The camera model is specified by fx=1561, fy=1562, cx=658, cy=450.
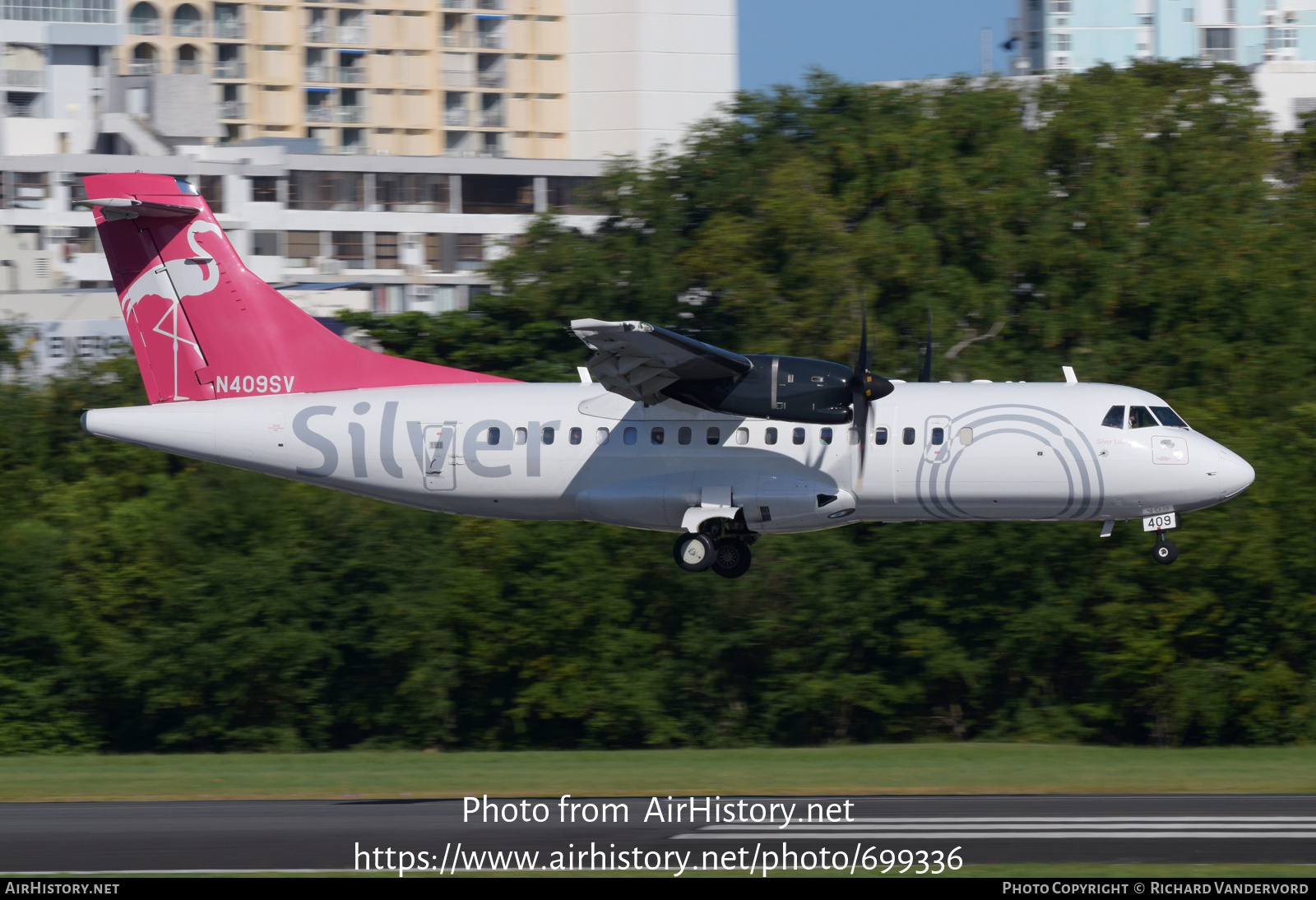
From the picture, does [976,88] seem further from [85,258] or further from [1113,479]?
[85,258]

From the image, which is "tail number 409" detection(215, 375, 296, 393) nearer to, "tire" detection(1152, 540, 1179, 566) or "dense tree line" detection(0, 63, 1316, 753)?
"dense tree line" detection(0, 63, 1316, 753)

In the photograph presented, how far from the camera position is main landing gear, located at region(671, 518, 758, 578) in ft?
67.6

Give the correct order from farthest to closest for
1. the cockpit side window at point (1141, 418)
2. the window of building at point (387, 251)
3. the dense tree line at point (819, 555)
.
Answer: the window of building at point (387, 251) < the dense tree line at point (819, 555) < the cockpit side window at point (1141, 418)

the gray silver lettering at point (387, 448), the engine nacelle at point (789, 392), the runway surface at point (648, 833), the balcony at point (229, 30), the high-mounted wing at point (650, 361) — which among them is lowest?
the runway surface at point (648, 833)

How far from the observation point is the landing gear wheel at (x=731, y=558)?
20969 mm

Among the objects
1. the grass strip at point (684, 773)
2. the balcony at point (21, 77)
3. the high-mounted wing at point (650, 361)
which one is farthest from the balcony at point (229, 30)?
the high-mounted wing at point (650, 361)

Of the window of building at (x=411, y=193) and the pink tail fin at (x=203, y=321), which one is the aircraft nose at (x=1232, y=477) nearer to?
the pink tail fin at (x=203, y=321)

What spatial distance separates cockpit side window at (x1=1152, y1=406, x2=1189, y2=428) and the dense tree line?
29.8 ft

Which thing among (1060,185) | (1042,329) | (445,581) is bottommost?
(445,581)

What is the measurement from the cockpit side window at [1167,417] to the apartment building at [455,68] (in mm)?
79617

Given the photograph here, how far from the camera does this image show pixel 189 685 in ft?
103

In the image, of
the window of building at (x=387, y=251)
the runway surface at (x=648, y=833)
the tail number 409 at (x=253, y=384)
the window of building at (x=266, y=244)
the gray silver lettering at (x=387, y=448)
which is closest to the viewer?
the runway surface at (x=648, y=833)

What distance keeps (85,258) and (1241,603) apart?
52309 mm
